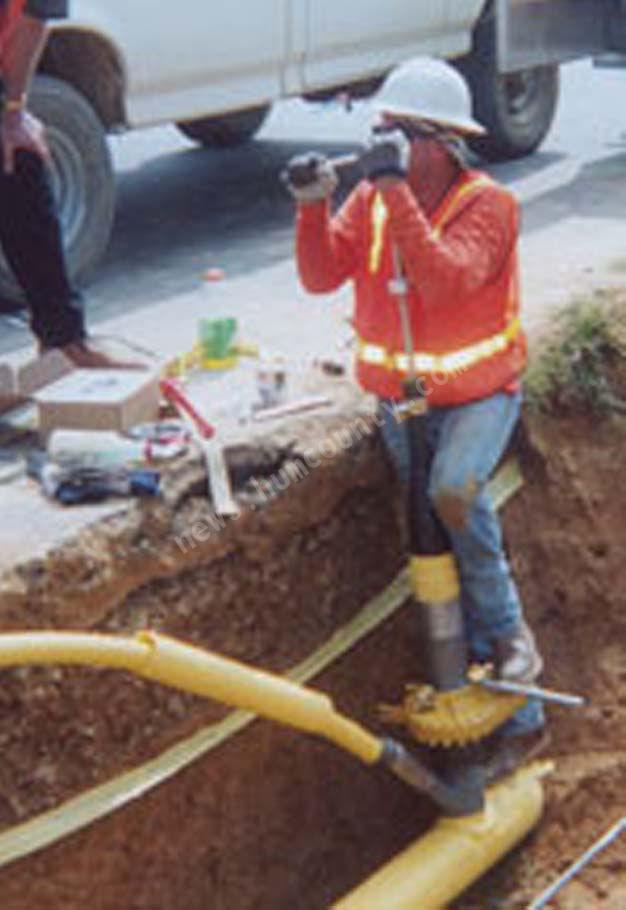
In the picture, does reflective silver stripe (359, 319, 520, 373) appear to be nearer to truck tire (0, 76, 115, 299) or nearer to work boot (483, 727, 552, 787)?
work boot (483, 727, 552, 787)

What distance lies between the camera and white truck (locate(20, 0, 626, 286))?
712 cm

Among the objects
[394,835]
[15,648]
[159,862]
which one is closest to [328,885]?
[394,835]

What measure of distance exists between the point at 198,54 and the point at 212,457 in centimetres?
290

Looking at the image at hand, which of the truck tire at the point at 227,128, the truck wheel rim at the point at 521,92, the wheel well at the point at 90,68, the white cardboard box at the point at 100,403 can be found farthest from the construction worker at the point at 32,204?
the truck tire at the point at 227,128

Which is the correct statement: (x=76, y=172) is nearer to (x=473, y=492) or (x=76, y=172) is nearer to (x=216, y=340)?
(x=216, y=340)

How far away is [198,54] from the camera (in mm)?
7512

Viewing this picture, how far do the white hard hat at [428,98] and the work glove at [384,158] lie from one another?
40 cm

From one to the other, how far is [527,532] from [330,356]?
0.93 m

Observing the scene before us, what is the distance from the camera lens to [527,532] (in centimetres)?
618

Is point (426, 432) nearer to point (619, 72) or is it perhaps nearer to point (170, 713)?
point (170, 713)

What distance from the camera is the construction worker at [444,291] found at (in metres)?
4.81

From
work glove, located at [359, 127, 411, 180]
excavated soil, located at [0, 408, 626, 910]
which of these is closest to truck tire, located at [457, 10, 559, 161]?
excavated soil, located at [0, 408, 626, 910]

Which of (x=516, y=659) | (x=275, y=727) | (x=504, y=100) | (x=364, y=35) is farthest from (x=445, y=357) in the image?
(x=504, y=100)

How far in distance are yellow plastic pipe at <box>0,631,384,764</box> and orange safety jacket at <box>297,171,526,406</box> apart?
1.01 metres
